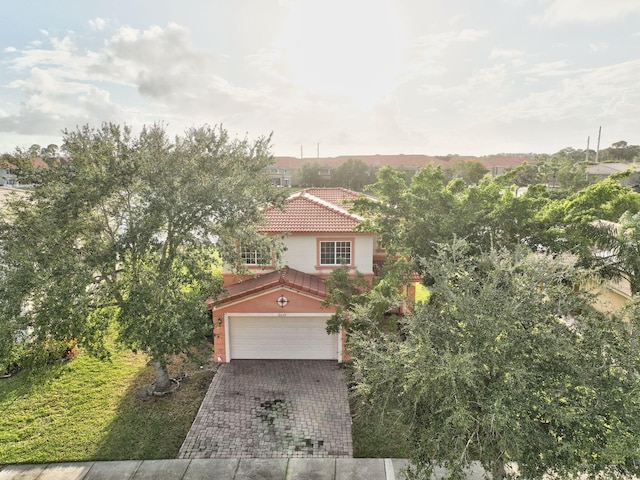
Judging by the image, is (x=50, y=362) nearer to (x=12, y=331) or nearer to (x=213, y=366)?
(x=12, y=331)

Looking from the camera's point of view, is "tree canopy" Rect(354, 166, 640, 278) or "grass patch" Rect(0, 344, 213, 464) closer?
"grass patch" Rect(0, 344, 213, 464)

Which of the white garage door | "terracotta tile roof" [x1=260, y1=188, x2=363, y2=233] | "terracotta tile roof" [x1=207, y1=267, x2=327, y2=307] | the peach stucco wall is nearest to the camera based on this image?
"terracotta tile roof" [x1=207, y1=267, x2=327, y2=307]

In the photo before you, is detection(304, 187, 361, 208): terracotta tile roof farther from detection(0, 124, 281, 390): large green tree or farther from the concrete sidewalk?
the concrete sidewalk

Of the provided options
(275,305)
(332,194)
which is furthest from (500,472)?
(332,194)

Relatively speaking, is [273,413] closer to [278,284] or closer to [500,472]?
[278,284]

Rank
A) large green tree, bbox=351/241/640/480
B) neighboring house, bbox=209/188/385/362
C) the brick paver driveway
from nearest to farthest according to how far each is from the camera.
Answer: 1. large green tree, bbox=351/241/640/480
2. the brick paver driveway
3. neighboring house, bbox=209/188/385/362

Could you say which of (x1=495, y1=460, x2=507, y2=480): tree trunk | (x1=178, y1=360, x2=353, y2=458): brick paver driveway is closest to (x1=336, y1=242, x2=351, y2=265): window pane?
(x1=178, y1=360, x2=353, y2=458): brick paver driveway

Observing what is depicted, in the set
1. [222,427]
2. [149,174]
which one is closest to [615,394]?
[222,427]
